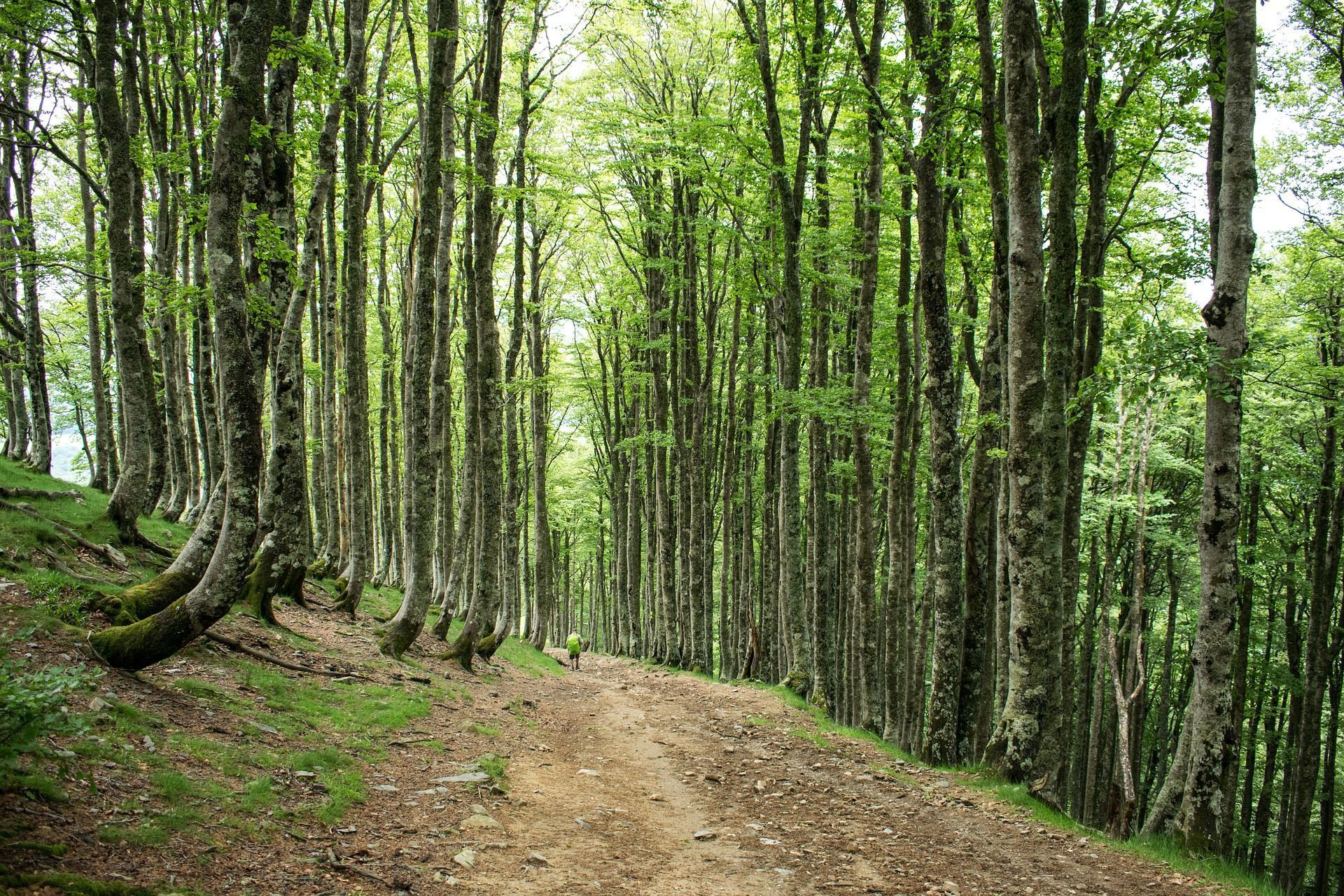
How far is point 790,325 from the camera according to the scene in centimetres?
1427

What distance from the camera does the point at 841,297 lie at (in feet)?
61.6

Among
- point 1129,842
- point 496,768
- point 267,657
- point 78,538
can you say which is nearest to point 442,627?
point 267,657

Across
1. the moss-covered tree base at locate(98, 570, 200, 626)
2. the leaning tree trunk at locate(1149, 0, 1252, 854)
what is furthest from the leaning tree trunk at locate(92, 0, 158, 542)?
the leaning tree trunk at locate(1149, 0, 1252, 854)

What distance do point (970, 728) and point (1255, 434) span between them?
14688 mm

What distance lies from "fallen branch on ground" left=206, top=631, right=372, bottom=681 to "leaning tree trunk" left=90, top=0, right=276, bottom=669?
1717 mm

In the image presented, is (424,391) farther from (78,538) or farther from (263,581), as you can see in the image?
(78,538)

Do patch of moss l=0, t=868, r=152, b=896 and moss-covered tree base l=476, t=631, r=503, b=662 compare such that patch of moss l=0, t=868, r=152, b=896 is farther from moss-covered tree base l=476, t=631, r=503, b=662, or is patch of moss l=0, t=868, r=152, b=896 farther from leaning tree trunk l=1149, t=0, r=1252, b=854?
moss-covered tree base l=476, t=631, r=503, b=662

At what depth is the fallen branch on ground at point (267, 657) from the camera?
7.98 m

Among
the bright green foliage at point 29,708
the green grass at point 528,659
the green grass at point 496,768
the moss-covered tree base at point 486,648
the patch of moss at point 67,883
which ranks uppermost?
the bright green foliage at point 29,708

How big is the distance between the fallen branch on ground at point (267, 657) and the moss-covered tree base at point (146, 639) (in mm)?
1774

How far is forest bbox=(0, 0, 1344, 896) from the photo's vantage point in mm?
8203

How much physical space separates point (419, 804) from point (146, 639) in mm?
2710

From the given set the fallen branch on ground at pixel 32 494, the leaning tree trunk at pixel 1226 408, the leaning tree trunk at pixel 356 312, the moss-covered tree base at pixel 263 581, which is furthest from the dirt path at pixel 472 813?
the leaning tree trunk at pixel 356 312

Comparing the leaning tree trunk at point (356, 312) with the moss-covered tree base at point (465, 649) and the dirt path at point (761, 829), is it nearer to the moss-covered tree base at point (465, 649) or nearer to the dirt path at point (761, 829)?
the moss-covered tree base at point (465, 649)
